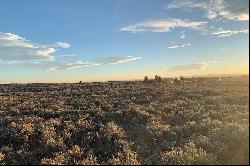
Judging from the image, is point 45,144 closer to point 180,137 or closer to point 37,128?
point 37,128

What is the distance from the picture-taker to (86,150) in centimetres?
1593

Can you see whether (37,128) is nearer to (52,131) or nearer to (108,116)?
(52,131)

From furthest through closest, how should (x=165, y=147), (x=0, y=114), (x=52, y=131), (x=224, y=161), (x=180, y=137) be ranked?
(x=0, y=114) → (x=52, y=131) → (x=180, y=137) → (x=165, y=147) → (x=224, y=161)

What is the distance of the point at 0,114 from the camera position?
26359 mm

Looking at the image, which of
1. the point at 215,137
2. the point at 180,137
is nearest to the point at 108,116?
the point at 180,137

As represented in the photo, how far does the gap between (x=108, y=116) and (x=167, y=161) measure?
11.1m

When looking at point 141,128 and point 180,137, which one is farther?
point 141,128

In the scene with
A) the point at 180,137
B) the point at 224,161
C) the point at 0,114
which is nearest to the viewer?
the point at 224,161

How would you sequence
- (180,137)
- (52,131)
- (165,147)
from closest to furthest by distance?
1. (165,147)
2. (180,137)
3. (52,131)

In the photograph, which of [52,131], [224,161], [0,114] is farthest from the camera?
[0,114]

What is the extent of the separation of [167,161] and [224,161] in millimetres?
1969

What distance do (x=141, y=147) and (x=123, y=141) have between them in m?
1.07

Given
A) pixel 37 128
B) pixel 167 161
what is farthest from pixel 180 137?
pixel 37 128

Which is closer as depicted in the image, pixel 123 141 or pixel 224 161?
pixel 224 161
